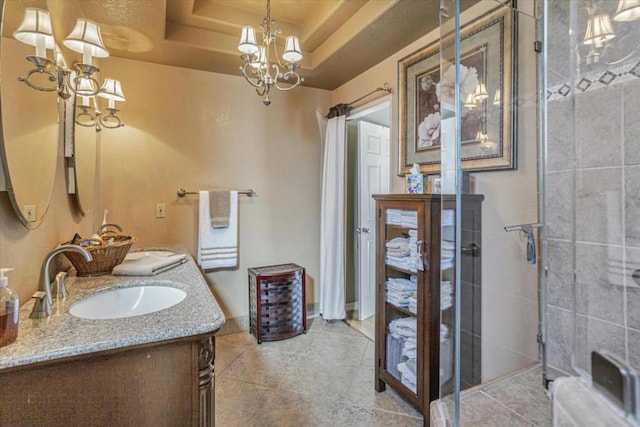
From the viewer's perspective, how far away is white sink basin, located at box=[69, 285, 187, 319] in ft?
4.33

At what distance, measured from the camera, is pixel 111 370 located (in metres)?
0.87

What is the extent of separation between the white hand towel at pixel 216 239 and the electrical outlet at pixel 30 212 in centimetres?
154

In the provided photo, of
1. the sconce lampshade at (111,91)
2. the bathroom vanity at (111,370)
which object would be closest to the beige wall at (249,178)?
the sconce lampshade at (111,91)

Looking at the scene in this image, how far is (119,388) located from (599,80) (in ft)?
6.73

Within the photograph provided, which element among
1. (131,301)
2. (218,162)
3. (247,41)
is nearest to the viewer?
(131,301)

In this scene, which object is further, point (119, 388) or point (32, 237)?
point (32, 237)

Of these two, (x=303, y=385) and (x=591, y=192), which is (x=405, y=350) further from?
(x=591, y=192)

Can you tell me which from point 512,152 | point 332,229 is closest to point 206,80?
point 332,229

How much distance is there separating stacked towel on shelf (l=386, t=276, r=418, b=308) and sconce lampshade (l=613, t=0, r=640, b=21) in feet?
4.71

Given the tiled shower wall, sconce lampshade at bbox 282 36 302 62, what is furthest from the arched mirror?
the tiled shower wall

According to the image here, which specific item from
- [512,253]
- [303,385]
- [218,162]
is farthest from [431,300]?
[218,162]

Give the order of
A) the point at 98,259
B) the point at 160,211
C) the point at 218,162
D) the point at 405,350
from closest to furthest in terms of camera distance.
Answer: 1. the point at 98,259
2. the point at 405,350
3. the point at 160,211
4. the point at 218,162

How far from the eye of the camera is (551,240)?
4.93 feet

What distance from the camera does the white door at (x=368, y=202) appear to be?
3.19 m
